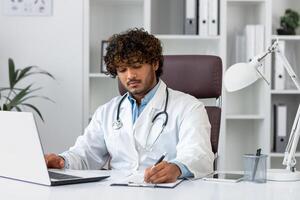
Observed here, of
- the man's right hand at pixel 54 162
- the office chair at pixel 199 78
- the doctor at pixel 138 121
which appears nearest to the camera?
the man's right hand at pixel 54 162

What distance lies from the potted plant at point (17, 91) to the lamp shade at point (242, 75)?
1726 mm

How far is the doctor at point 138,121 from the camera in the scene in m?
2.21

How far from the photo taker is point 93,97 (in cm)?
388

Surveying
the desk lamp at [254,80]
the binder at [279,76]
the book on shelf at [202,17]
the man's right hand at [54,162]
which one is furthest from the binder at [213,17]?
the man's right hand at [54,162]

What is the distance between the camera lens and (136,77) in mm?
2248

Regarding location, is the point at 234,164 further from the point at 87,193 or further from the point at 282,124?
the point at 87,193

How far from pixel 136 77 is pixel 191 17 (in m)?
1.49

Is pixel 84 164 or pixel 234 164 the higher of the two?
pixel 84 164

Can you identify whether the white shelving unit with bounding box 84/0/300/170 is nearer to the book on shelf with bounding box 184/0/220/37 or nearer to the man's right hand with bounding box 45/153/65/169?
the book on shelf with bounding box 184/0/220/37

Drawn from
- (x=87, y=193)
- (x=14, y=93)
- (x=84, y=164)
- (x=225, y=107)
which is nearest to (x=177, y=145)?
(x=84, y=164)

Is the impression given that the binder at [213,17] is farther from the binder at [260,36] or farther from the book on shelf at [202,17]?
the binder at [260,36]

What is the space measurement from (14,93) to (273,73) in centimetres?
165

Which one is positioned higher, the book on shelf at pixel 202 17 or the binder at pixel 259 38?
the book on shelf at pixel 202 17

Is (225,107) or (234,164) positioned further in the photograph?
(234,164)
